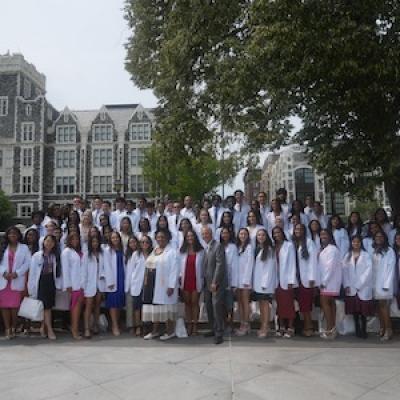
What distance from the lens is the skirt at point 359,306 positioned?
782cm

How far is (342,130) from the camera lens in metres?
11.3

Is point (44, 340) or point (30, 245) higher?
point (30, 245)

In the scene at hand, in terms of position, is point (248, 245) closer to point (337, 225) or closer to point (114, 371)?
point (337, 225)

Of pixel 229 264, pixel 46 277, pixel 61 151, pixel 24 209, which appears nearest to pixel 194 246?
pixel 229 264

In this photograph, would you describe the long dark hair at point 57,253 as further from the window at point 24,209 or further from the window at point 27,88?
the window at point 27,88

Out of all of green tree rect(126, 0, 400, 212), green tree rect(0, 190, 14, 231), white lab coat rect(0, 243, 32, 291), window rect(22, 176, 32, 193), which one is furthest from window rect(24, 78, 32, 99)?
white lab coat rect(0, 243, 32, 291)

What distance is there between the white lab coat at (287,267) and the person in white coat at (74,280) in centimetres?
356

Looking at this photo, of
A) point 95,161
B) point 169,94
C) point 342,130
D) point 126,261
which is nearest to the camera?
A: point 126,261

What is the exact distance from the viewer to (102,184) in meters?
58.1

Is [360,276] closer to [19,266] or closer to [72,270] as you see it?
[72,270]

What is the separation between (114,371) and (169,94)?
33.1 feet

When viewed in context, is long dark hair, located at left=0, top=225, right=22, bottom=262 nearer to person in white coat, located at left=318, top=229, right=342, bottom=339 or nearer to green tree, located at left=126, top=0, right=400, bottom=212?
person in white coat, located at left=318, top=229, right=342, bottom=339

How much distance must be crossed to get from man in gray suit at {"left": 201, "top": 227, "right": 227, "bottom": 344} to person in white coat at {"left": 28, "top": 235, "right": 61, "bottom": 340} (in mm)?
2691

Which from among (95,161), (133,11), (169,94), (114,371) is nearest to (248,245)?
(114,371)
